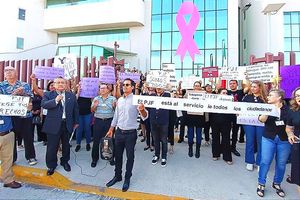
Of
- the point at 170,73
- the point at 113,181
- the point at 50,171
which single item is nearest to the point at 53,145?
the point at 50,171

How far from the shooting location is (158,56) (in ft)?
79.3

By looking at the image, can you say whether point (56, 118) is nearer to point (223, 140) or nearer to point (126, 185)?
point (126, 185)

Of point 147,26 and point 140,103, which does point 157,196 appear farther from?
point 147,26

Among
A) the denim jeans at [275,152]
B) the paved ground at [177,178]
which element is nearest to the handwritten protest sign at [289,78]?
the paved ground at [177,178]

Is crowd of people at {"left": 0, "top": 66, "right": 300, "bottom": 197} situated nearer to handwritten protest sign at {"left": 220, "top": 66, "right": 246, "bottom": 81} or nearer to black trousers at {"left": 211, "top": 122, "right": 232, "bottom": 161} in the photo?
black trousers at {"left": 211, "top": 122, "right": 232, "bottom": 161}

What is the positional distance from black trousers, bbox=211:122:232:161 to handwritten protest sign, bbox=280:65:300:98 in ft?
5.10

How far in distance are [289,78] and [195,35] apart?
60.3 feet

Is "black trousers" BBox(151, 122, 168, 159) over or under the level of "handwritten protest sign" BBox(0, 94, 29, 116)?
under

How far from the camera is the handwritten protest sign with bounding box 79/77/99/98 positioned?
6246 mm

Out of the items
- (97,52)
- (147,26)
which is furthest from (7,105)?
(147,26)

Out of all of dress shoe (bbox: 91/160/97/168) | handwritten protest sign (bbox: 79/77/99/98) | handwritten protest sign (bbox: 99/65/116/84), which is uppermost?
handwritten protest sign (bbox: 99/65/116/84)

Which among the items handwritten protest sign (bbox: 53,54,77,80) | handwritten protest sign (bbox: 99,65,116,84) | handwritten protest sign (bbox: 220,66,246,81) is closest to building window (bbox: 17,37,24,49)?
handwritten protest sign (bbox: 53,54,77,80)

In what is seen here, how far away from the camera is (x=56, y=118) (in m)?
4.85

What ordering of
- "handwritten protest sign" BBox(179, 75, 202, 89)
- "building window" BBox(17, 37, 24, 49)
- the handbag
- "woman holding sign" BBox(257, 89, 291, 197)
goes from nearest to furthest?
"woman holding sign" BBox(257, 89, 291, 197)
the handbag
"handwritten protest sign" BBox(179, 75, 202, 89)
"building window" BBox(17, 37, 24, 49)
